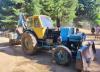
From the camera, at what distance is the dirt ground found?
11.5 meters

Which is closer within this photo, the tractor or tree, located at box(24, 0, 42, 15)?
the tractor

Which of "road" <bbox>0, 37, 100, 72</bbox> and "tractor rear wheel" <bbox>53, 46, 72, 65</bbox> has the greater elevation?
"tractor rear wheel" <bbox>53, 46, 72, 65</bbox>

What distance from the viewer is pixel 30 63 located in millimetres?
12695

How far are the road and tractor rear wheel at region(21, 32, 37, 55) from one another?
323mm

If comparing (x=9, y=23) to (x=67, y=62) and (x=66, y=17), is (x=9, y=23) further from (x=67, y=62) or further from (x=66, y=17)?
(x=67, y=62)

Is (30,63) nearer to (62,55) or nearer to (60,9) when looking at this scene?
(62,55)

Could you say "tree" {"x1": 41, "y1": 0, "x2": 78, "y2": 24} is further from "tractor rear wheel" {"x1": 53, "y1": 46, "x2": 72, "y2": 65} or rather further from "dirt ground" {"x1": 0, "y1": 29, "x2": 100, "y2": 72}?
"tractor rear wheel" {"x1": 53, "y1": 46, "x2": 72, "y2": 65}

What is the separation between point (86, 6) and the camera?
4981 cm

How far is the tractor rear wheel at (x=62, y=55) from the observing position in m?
11.9

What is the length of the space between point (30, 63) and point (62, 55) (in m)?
1.74

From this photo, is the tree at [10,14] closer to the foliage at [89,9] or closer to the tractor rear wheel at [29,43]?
the tractor rear wheel at [29,43]

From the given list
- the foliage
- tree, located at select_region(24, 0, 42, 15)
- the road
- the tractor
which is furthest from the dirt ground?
the foliage

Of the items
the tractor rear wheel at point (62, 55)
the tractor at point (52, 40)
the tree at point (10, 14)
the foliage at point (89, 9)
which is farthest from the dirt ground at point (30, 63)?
the foliage at point (89, 9)

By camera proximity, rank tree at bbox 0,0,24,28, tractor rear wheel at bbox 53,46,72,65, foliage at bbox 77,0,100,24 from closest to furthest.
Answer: tractor rear wheel at bbox 53,46,72,65, tree at bbox 0,0,24,28, foliage at bbox 77,0,100,24
